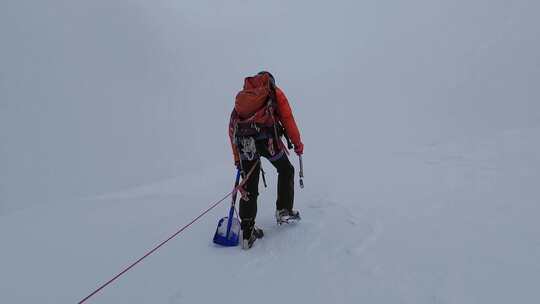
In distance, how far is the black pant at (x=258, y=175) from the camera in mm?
3255

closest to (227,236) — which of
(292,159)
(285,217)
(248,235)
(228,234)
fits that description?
(228,234)

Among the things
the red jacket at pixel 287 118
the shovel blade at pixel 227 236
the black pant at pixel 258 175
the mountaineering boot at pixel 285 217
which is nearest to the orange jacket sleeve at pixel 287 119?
the red jacket at pixel 287 118

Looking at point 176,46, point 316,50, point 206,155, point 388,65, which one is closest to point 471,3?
point 388,65

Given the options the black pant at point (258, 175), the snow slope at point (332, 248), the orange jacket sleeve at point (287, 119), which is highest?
the orange jacket sleeve at point (287, 119)

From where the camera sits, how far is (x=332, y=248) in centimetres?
278

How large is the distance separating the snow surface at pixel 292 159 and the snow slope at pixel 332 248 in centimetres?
2

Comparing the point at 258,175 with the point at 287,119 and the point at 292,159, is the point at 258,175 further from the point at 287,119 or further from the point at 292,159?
the point at 292,159

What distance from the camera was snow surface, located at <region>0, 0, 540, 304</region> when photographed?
2434 mm

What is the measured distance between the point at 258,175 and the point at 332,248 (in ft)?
3.38

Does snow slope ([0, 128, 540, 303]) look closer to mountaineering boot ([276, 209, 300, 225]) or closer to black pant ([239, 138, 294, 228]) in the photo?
mountaineering boot ([276, 209, 300, 225])

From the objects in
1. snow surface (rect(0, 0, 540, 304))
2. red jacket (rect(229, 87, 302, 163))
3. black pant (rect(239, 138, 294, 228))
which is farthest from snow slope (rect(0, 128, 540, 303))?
red jacket (rect(229, 87, 302, 163))

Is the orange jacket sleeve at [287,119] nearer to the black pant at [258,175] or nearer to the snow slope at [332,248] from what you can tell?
the black pant at [258,175]

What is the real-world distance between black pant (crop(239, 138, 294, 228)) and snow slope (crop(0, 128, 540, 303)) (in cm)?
29

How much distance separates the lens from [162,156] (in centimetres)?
1462
